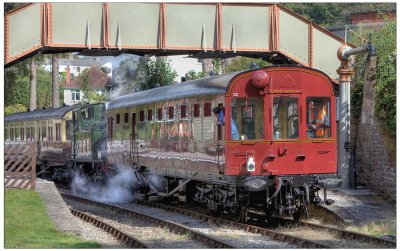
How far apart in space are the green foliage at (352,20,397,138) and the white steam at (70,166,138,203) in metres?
6.40

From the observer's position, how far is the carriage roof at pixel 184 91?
15.9 m

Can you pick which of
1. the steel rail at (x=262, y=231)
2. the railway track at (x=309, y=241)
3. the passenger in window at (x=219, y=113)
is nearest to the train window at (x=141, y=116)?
the steel rail at (x=262, y=231)

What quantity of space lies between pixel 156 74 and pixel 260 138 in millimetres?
21433

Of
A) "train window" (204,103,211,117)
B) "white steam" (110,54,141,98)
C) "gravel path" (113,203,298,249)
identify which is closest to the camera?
"gravel path" (113,203,298,249)

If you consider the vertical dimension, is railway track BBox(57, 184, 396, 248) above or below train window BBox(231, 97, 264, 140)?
below

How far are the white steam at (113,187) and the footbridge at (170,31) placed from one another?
3374 millimetres

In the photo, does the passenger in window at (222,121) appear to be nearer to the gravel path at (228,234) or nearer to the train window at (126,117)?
the gravel path at (228,234)

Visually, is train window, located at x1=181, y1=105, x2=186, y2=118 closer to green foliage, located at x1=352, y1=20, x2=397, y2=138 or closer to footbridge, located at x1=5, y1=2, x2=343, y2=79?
footbridge, located at x1=5, y1=2, x2=343, y2=79

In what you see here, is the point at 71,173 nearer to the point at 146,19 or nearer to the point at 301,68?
the point at 146,19

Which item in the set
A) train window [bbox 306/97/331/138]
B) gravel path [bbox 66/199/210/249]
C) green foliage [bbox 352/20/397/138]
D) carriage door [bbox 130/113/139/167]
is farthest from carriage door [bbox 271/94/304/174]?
carriage door [bbox 130/113/139/167]

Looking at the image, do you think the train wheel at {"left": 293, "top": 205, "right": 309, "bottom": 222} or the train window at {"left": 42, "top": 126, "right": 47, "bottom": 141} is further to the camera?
the train window at {"left": 42, "top": 126, "right": 47, "bottom": 141}

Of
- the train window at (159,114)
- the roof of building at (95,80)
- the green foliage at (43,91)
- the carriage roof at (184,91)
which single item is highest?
the roof of building at (95,80)

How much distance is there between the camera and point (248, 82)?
15.7m

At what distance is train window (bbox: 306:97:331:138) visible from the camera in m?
16.0
